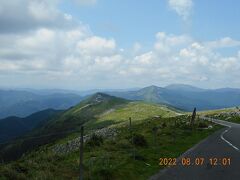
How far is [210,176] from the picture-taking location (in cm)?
1770

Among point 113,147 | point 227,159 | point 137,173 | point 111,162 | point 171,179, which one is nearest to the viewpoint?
point 171,179

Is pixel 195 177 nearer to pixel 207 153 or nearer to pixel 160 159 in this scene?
pixel 160 159

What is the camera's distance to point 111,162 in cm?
2153

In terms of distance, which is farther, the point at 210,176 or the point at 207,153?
the point at 207,153

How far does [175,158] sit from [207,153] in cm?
346

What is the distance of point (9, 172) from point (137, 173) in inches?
258

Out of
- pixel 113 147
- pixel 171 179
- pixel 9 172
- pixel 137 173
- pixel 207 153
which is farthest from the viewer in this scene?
pixel 113 147

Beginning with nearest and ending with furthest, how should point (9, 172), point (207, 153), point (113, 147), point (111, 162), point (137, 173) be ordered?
1. point (9, 172)
2. point (137, 173)
3. point (111, 162)
4. point (207, 153)
5. point (113, 147)

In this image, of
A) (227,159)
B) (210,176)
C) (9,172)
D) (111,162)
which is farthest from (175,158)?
(9,172)

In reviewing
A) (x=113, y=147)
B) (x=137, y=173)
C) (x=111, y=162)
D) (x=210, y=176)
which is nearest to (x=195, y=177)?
(x=210, y=176)

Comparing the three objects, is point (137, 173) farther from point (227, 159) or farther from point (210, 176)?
point (227, 159)

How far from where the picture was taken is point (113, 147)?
29.1 metres

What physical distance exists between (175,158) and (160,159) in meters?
1.27

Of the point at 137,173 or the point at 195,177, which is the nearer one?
the point at 195,177
